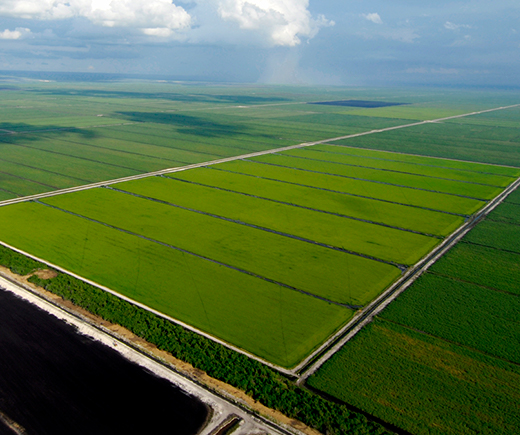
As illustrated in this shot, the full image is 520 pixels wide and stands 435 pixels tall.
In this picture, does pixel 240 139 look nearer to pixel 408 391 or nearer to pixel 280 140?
pixel 280 140

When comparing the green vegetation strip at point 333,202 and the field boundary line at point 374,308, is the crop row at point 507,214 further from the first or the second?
the green vegetation strip at point 333,202

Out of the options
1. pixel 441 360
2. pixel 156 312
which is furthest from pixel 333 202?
pixel 441 360

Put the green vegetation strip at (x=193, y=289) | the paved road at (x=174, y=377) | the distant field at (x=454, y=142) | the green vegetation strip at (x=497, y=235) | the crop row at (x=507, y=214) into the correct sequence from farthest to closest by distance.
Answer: the distant field at (x=454, y=142) → the crop row at (x=507, y=214) → the green vegetation strip at (x=497, y=235) → the green vegetation strip at (x=193, y=289) → the paved road at (x=174, y=377)

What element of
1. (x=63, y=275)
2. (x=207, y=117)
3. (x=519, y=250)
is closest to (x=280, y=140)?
(x=207, y=117)

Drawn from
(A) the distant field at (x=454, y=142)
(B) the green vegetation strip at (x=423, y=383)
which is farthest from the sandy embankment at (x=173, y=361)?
(A) the distant field at (x=454, y=142)

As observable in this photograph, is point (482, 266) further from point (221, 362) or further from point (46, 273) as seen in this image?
point (46, 273)

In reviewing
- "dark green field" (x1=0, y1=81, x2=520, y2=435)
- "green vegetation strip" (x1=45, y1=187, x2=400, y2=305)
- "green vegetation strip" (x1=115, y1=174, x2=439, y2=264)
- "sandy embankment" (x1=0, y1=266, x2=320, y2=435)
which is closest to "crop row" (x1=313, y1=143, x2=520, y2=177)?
"dark green field" (x1=0, y1=81, x2=520, y2=435)
